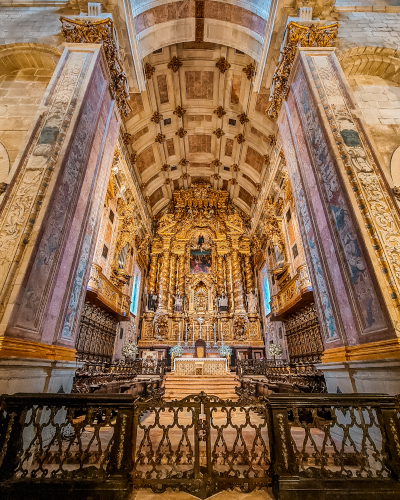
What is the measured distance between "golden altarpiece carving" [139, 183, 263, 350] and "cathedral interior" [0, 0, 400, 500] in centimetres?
104

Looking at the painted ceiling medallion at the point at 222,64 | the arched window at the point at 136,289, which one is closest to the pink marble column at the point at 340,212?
the painted ceiling medallion at the point at 222,64

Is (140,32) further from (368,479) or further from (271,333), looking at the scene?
(271,333)

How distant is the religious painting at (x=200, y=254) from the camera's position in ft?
63.8

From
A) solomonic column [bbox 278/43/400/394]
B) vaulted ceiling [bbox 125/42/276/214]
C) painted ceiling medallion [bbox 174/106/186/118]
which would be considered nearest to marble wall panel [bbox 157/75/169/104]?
vaulted ceiling [bbox 125/42/276/214]

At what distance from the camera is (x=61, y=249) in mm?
4566

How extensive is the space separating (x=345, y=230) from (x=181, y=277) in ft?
48.7

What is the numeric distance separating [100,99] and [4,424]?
6745 mm

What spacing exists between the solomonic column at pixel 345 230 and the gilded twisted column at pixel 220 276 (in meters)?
12.2

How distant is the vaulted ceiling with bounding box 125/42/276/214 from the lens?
1253 cm

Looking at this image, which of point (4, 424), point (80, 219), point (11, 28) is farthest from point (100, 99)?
point (4, 424)

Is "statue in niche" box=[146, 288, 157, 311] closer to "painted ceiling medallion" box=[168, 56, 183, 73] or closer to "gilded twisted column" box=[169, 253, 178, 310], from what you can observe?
"gilded twisted column" box=[169, 253, 178, 310]

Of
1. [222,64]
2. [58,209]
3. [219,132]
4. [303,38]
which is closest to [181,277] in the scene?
[219,132]

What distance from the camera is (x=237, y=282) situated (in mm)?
18219

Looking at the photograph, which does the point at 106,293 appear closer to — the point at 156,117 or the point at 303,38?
the point at 156,117
